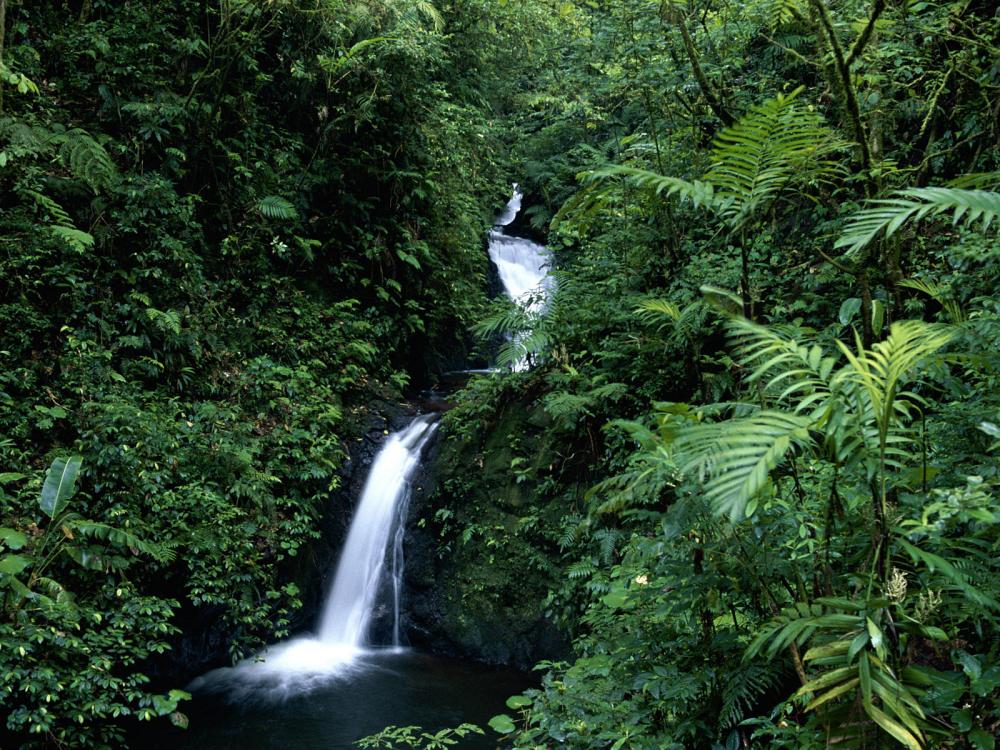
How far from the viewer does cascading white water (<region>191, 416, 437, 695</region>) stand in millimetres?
6270

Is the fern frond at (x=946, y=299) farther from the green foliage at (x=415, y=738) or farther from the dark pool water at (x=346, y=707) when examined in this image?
the dark pool water at (x=346, y=707)

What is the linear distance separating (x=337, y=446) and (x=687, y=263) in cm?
453

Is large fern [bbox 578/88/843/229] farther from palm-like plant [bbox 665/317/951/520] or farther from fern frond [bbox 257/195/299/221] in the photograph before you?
fern frond [bbox 257/195/299/221]

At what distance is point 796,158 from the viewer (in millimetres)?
3064

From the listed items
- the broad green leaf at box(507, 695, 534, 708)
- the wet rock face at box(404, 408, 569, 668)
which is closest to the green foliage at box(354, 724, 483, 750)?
the broad green leaf at box(507, 695, 534, 708)

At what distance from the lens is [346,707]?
5.74m

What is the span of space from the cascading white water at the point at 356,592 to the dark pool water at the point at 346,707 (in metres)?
0.16

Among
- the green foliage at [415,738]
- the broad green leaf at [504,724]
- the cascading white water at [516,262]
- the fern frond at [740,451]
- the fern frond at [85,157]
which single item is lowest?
the green foliage at [415,738]

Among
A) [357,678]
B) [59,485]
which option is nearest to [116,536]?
[59,485]

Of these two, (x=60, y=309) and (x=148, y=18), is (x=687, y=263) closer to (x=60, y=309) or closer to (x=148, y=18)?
(x=60, y=309)

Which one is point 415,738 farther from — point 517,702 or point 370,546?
point 370,546

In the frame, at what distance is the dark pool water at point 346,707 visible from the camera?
17.1 ft

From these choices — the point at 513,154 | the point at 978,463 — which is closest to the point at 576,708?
the point at 978,463

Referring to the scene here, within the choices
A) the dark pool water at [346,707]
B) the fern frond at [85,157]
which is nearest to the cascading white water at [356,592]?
the dark pool water at [346,707]
